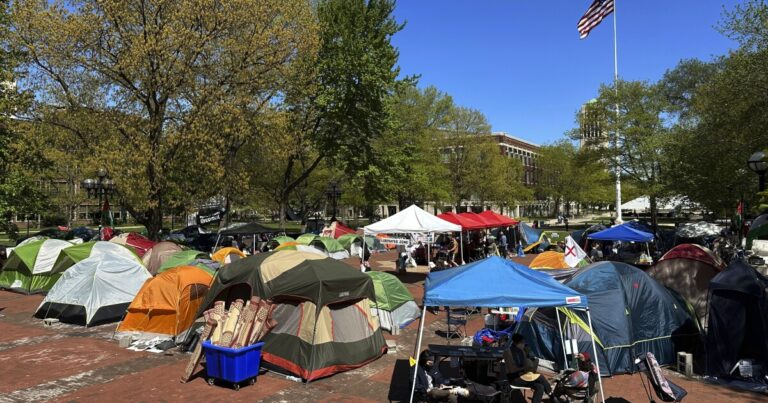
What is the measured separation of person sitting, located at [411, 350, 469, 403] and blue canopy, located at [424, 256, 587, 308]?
45.1 inches

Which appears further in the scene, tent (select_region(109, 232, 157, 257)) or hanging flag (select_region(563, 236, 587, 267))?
tent (select_region(109, 232, 157, 257))

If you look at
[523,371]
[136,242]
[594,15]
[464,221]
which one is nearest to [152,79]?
[136,242]

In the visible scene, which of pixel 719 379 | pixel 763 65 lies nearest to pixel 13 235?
pixel 719 379

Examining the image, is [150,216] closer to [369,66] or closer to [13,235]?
[13,235]

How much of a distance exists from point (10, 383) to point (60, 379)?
828 millimetres

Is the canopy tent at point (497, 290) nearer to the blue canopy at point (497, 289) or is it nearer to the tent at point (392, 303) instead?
the blue canopy at point (497, 289)

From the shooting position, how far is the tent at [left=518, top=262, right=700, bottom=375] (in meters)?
9.66

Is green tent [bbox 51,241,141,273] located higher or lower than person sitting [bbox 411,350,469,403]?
higher

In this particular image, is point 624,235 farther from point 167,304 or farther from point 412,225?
point 167,304

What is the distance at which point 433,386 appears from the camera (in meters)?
7.91

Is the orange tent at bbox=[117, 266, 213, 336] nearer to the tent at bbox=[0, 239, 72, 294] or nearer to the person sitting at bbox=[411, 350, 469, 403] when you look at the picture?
the person sitting at bbox=[411, 350, 469, 403]

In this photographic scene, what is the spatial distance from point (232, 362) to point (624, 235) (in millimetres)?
20156

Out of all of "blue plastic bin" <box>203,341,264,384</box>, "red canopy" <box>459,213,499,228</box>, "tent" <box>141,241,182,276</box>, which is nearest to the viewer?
"blue plastic bin" <box>203,341,264,384</box>

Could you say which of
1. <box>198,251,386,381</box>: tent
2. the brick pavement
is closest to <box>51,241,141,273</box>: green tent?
the brick pavement
